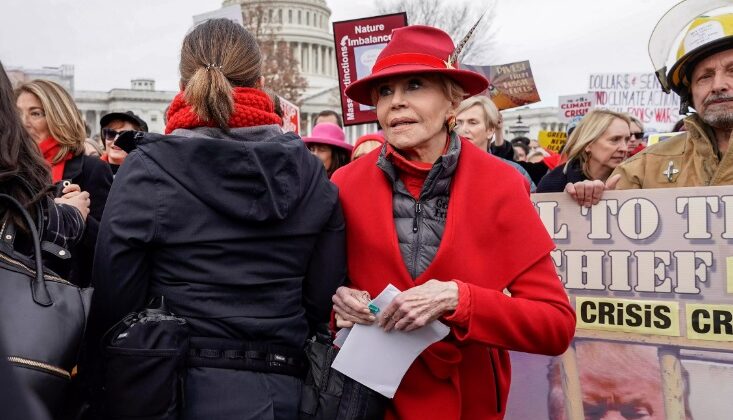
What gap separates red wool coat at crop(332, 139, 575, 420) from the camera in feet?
7.64

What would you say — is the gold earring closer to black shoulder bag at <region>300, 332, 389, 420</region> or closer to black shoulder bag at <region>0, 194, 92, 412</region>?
black shoulder bag at <region>300, 332, 389, 420</region>

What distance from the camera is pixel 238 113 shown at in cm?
227

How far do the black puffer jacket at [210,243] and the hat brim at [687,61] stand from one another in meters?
2.20

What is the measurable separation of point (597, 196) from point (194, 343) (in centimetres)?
221

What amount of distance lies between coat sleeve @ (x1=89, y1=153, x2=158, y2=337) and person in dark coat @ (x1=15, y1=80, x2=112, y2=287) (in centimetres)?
151

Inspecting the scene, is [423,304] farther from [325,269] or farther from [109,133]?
[109,133]

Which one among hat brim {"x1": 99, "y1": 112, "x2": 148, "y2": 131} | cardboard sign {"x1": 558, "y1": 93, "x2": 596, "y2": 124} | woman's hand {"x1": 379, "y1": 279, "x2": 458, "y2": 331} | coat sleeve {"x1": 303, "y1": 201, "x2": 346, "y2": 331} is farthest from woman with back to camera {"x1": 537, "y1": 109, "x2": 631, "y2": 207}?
cardboard sign {"x1": 558, "y1": 93, "x2": 596, "y2": 124}

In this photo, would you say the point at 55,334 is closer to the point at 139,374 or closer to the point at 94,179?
the point at 139,374

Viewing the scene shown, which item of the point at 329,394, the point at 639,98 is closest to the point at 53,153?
the point at 329,394

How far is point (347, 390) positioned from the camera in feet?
7.64

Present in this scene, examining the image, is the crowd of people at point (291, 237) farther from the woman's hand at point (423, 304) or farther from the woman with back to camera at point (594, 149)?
the woman with back to camera at point (594, 149)

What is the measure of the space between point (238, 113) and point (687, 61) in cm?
239

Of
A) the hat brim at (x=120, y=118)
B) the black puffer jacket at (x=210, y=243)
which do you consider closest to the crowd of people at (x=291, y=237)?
the black puffer jacket at (x=210, y=243)

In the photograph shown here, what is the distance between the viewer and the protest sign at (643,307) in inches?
126
